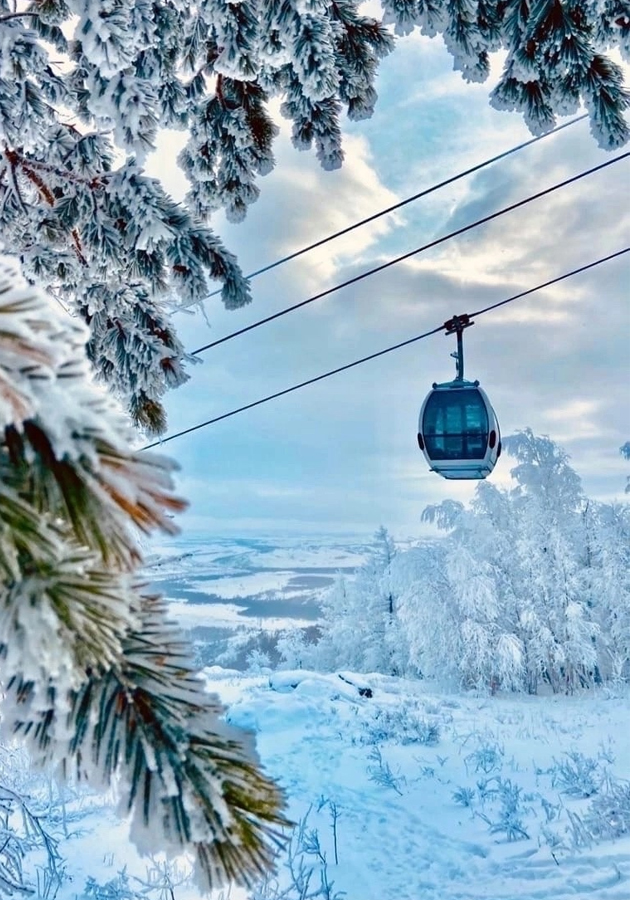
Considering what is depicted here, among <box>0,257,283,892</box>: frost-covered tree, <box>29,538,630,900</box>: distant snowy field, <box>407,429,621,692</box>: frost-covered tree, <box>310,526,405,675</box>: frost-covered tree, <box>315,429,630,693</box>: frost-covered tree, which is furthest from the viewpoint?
<box>310,526,405,675</box>: frost-covered tree

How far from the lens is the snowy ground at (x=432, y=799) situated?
4.61 meters

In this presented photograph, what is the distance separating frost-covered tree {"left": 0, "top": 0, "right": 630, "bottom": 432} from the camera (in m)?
1.99

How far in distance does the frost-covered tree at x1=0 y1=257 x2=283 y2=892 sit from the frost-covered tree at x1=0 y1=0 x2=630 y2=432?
1745 millimetres

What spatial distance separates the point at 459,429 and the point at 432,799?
3.75 m

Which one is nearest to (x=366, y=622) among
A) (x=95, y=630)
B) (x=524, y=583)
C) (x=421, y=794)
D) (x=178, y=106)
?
(x=524, y=583)

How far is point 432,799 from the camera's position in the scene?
20.9ft

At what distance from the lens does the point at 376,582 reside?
81.5 ft

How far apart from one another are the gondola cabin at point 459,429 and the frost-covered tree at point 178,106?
12.8 ft

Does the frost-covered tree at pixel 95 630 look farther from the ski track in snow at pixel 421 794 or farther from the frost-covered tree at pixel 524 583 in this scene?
the frost-covered tree at pixel 524 583

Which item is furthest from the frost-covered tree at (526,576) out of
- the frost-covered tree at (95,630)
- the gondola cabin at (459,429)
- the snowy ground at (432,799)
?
the frost-covered tree at (95,630)

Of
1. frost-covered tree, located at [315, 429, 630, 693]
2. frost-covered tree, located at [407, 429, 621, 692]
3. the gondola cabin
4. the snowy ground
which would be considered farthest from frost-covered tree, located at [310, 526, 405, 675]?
the gondola cabin

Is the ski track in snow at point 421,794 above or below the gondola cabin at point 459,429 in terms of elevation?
below

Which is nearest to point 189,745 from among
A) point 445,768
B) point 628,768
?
point 445,768

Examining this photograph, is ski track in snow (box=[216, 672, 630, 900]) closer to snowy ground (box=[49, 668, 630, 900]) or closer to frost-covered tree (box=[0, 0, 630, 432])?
snowy ground (box=[49, 668, 630, 900])
